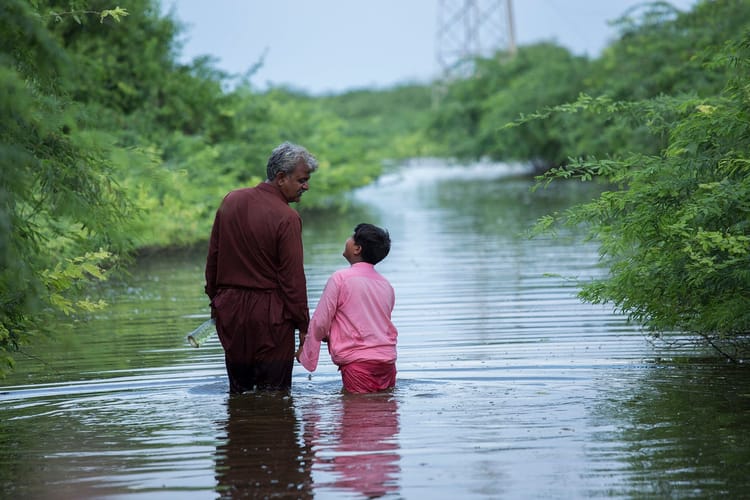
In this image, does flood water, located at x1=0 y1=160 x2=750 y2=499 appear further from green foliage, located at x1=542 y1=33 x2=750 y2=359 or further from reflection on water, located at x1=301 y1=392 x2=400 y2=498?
Result: green foliage, located at x1=542 y1=33 x2=750 y2=359

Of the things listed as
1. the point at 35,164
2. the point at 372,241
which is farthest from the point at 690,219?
the point at 35,164

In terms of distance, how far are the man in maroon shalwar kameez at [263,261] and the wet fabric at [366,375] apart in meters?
0.47

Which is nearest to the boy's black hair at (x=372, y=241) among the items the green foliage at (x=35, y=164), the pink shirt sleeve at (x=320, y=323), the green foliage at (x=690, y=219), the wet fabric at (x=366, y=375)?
the pink shirt sleeve at (x=320, y=323)

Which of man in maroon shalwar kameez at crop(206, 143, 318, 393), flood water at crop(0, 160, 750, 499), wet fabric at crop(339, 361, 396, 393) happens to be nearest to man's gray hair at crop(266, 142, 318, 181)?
man in maroon shalwar kameez at crop(206, 143, 318, 393)

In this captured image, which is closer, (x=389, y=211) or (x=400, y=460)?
(x=400, y=460)

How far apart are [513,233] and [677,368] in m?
14.4

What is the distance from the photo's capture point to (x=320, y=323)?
25.9ft

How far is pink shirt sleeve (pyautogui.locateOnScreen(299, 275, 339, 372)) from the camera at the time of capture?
25.9 feet

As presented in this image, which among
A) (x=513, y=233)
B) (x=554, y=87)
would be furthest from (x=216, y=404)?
(x=554, y=87)

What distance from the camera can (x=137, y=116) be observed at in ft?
85.0

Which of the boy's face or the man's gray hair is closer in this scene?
the man's gray hair

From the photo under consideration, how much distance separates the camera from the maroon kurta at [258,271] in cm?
763

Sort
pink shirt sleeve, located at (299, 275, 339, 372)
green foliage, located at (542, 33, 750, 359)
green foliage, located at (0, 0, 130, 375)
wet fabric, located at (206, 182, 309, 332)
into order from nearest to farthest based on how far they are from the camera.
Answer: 1. green foliage, located at (0, 0, 130, 375)
2. wet fabric, located at (206, 182, 309, 332)
3. pink shirt sleeve, located at (299, 275, 339, 372)
4. green foliage, located at (542, 33, 750, 359)

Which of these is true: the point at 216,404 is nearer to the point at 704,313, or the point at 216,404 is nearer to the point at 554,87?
the point at 704,313
